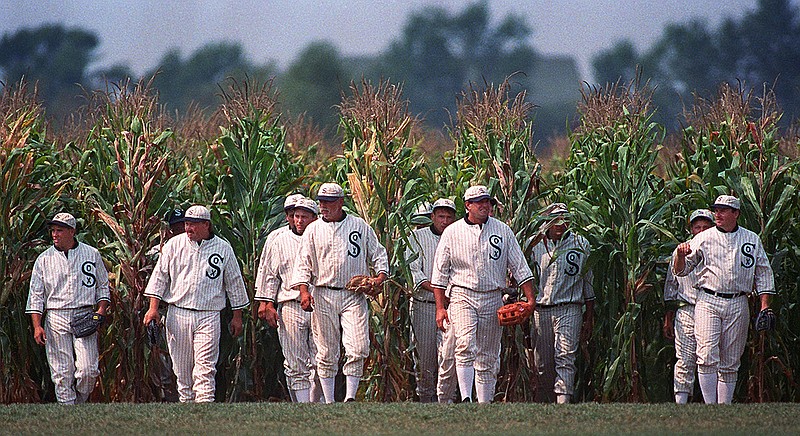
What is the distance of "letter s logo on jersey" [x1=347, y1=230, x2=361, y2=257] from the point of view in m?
11.2

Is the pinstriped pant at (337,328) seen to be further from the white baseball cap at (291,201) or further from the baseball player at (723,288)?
the baseball player at (723,288)

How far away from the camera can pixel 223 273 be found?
11.4 meters

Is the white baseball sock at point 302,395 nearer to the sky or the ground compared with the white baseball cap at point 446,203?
nearer to the ground

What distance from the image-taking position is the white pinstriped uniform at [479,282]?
11.0 m

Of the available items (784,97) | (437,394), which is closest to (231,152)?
(437,394)

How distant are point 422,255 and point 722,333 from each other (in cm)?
286

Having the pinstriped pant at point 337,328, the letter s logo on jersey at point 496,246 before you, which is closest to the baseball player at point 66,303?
the pinstriped pant at point 337,328

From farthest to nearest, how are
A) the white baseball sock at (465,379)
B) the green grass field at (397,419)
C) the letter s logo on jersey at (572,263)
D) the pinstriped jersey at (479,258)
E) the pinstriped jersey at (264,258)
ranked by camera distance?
the letter s logo on jersey at (572,263)
the pinstriped jersey at (264,258)
the pinstriped jersey at (479,258)
the white baseball sock at (465,379)
the green grass field at (397,419)

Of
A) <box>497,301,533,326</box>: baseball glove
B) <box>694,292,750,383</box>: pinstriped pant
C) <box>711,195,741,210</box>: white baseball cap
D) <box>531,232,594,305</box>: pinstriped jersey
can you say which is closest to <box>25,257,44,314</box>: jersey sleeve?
<box>497,301,533,326</box>: baseball glove

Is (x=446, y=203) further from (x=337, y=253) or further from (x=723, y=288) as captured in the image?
(x=723, y=288)

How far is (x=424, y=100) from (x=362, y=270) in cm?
4912

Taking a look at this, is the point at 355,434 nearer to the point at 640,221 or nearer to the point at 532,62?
the point at 640,221

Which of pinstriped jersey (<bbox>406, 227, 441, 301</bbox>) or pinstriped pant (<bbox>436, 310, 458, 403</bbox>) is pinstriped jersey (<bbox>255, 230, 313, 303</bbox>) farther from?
pinstriped pant (<bbox>436, 310, 458, 403</bbox>)

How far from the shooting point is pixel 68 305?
11312mm
